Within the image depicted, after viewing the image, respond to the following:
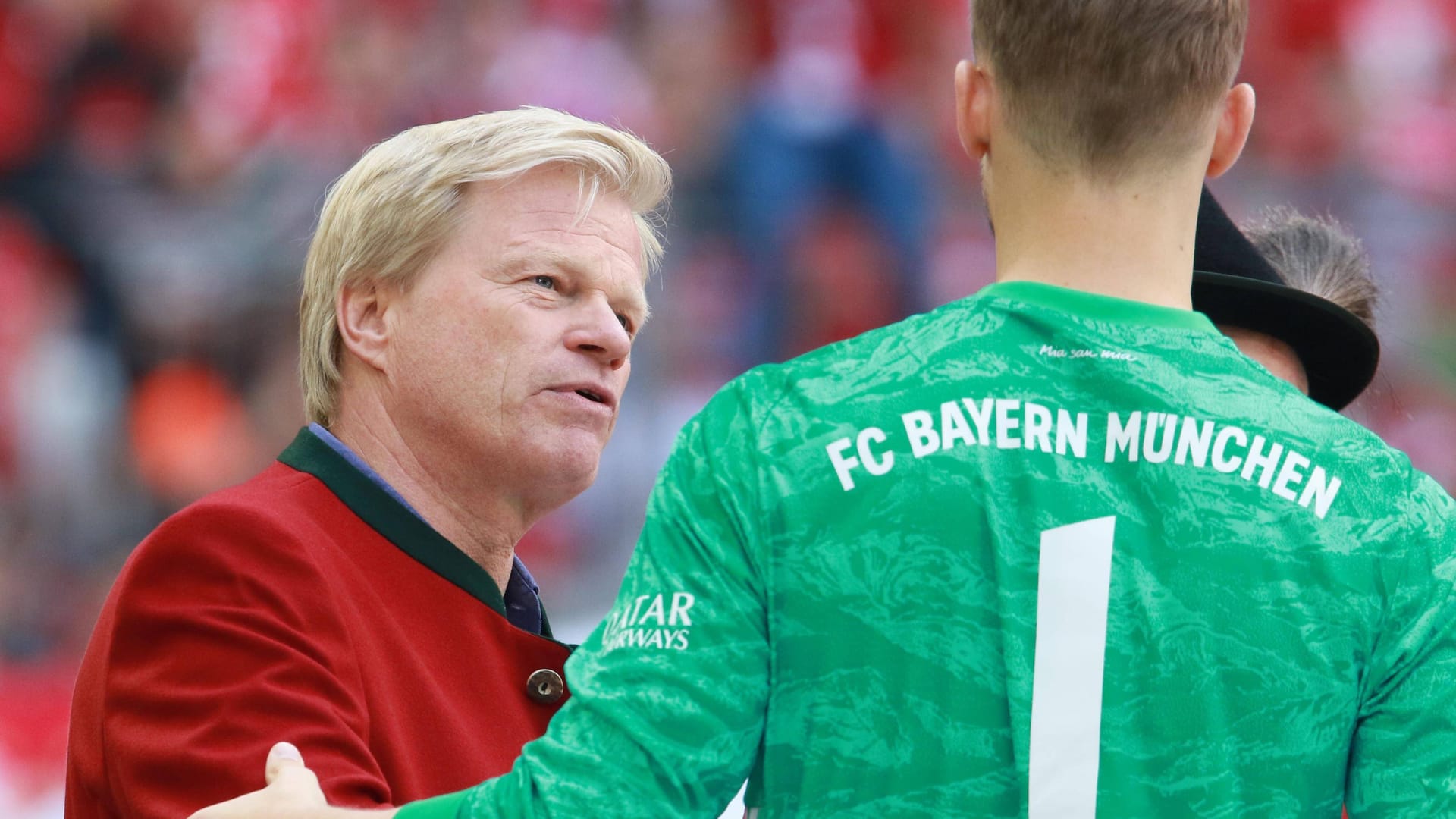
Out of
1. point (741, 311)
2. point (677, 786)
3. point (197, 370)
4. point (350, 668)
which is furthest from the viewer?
point (741, 311)

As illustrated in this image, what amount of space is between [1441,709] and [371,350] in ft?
5.11

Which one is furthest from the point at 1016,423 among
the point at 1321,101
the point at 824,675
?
the point at 1321,101

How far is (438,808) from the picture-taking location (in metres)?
1.41

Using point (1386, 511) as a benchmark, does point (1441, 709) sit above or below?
below

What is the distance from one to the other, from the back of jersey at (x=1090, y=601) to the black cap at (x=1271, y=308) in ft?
3.21

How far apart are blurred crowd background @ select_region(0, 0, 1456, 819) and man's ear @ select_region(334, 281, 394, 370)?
10.6 feet

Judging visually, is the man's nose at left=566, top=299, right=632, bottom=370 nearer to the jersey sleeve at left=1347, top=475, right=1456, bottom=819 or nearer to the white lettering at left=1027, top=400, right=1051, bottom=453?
the white lettering at left=1027, top=400, right=1051, bottom=453

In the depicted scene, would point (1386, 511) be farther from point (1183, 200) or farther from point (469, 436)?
point (469, 436)

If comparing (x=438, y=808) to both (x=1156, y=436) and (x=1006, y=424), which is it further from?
(x=1156, y=436)

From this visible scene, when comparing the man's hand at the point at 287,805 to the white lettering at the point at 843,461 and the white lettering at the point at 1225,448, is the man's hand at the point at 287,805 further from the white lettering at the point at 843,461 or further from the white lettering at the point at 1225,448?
the white lettering at the point at 1225,448

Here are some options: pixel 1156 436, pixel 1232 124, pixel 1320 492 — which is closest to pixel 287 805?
pixel 1156 436

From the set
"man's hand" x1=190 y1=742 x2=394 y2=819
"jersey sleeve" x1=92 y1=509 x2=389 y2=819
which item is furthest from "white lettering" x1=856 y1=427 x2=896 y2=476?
"jersey sleeve" x1=92 y1=509 x2=389 y2=819

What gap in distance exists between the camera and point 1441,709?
1.39 m

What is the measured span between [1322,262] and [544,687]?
1.41m
